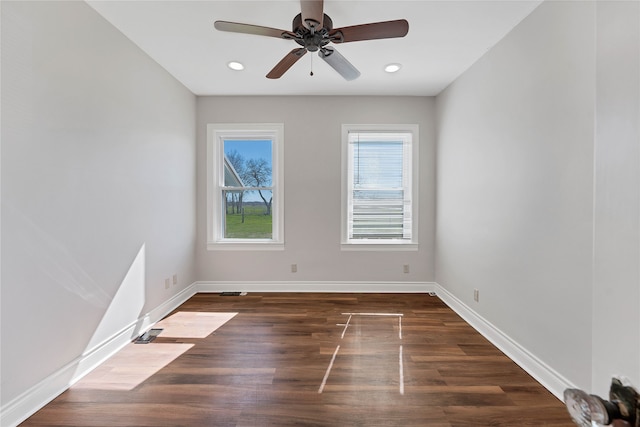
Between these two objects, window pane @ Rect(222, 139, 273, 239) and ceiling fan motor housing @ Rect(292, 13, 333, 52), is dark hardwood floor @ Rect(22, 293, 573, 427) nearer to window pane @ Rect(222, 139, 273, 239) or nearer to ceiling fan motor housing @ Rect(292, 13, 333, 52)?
window pane @ Rect(222, 139, 273, 239)

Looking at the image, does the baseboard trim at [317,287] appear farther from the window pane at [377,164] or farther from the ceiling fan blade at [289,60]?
the ceiling fan blade at [289,60]

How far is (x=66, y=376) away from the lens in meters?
1.94

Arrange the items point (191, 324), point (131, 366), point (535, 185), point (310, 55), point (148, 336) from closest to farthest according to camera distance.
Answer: point (535, 185)
point (131, 366)
point (148, 336)
point (310, 55)
point (191, 324)

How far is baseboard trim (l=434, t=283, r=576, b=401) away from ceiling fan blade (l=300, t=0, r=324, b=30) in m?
2.68

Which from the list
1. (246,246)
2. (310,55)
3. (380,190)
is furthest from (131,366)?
(380,190)

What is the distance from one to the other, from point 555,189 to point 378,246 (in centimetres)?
222

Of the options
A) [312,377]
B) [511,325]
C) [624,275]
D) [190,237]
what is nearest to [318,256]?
[190,237]

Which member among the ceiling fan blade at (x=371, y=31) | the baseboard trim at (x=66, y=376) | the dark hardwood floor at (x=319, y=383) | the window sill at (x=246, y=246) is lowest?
the dark hardwood floor at (x=319, y=383)

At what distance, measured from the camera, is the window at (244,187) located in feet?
12.8

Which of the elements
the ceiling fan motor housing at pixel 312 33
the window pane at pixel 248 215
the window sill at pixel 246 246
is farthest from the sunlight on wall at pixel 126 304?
the ceiling fan motor housing at pixel 312 33

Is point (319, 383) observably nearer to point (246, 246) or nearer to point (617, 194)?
point (617, 194)

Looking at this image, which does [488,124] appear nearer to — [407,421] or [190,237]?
[407,421]

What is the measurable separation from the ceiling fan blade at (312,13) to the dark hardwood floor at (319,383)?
233 cm

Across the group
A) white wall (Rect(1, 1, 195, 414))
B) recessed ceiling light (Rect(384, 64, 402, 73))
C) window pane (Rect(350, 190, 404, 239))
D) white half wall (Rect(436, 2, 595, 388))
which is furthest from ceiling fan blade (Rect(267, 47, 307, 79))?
window pane (Rect(350, 190, 404, 239))
